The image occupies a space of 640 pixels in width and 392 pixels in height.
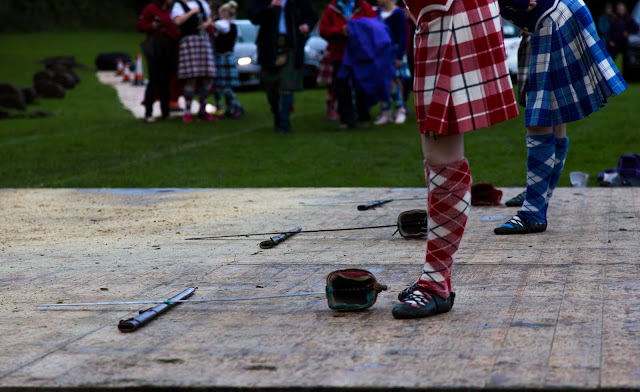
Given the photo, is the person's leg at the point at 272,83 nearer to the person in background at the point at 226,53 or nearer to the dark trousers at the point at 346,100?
the dark trousers at the point at 346,100

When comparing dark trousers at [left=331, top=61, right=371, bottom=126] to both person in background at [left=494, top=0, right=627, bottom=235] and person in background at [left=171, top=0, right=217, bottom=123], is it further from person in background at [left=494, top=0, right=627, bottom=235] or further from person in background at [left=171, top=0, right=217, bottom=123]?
person in background at [left=494, top=0, right=627, bottom=235]

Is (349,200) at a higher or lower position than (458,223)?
lower

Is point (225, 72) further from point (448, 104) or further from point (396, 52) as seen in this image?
point (448, 104)

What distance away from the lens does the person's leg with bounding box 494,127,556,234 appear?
15.5 feet

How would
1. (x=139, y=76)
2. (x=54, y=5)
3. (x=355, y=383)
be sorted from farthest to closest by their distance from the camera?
1. (x=54, y=5)
2. (x=139, y=76)
3. (x=355, y=383)

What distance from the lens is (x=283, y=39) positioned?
1141 centimetres

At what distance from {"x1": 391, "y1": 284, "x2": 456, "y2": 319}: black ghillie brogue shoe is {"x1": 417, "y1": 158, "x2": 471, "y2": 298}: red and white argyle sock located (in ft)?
0.07

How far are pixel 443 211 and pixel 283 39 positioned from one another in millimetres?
8571

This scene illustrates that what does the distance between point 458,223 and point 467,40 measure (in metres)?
0.62

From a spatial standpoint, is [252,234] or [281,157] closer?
[252,234]

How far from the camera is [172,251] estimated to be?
451cm

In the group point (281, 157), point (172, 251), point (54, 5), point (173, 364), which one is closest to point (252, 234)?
point (172, 251)

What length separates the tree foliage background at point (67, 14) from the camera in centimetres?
5241

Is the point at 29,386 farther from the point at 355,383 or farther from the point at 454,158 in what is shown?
the point at 454,158
